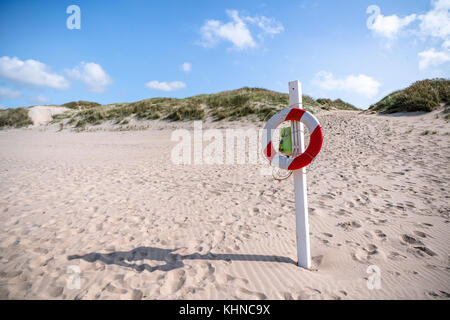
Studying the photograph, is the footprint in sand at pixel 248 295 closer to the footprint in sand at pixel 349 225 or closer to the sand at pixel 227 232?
the sand at pixel 227 232

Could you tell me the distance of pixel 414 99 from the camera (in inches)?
402

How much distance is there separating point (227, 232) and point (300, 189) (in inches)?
53.9

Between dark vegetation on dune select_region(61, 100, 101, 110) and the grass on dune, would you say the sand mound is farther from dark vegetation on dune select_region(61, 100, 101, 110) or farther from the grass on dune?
dark vegetation on dune select_region(61, 100, 101, 110)

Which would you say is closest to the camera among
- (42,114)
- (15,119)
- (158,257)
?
(158,257)

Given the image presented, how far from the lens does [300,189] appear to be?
2.32 meters

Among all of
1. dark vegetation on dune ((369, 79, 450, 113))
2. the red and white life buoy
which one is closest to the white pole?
the red and white life buoy

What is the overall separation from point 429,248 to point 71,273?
412 cm

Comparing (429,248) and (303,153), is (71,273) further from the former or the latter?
(429,248)

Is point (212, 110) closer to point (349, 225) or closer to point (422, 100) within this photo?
point (422, 100)

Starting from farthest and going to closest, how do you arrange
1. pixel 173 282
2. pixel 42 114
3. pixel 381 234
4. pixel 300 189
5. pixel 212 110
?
pixel 42 114 < pixel 212 110 < pixel 381 234 < pixel 300 189 < pixel 173 282

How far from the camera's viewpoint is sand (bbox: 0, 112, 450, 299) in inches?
81.6

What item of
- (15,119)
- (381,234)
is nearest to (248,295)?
(381,234)

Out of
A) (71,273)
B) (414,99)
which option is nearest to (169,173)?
(71,273)

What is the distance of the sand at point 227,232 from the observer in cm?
207
